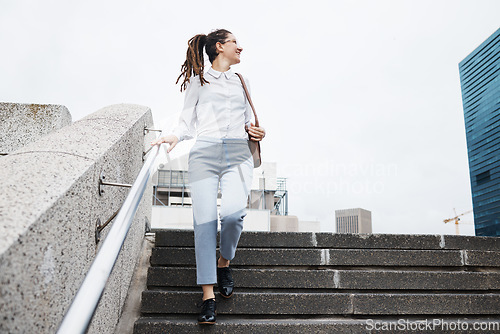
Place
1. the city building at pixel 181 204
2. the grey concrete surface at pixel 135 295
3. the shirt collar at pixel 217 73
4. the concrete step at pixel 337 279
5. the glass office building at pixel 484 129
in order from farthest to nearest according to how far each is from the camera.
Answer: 1. the glass office building at pixel 484 129
2. the city building at pixel 181 204
3. the concrete step at pixel 337 279
4. the shirt collar at pixel 217 73
5. the grey concrete surface at pixel 135 295

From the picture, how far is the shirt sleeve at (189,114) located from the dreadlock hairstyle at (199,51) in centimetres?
8

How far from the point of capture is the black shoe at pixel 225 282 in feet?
8.12

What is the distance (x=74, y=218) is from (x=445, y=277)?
8.34ft

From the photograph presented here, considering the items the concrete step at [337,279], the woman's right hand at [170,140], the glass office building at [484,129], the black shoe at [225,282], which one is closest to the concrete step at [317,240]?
the concrete step at [337,279]

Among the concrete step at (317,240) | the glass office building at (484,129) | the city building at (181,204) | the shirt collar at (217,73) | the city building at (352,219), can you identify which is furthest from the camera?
the city building at (352,219)

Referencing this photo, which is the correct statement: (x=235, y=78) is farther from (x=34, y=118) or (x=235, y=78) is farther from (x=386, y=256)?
(x=34, y=118)

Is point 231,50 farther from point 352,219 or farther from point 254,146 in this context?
point 352,219

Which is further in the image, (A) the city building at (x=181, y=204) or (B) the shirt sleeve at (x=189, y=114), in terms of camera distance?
(A) the city building at (x=181, y=204)

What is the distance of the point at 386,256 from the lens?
300 centimetres

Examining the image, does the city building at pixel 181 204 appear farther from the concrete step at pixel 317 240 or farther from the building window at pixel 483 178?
the building window at pixel 483 178

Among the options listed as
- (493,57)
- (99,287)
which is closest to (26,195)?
(99,287)

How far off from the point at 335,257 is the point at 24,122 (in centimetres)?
291

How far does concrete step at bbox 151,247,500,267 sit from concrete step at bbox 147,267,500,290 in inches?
6.2

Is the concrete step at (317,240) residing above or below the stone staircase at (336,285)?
above
